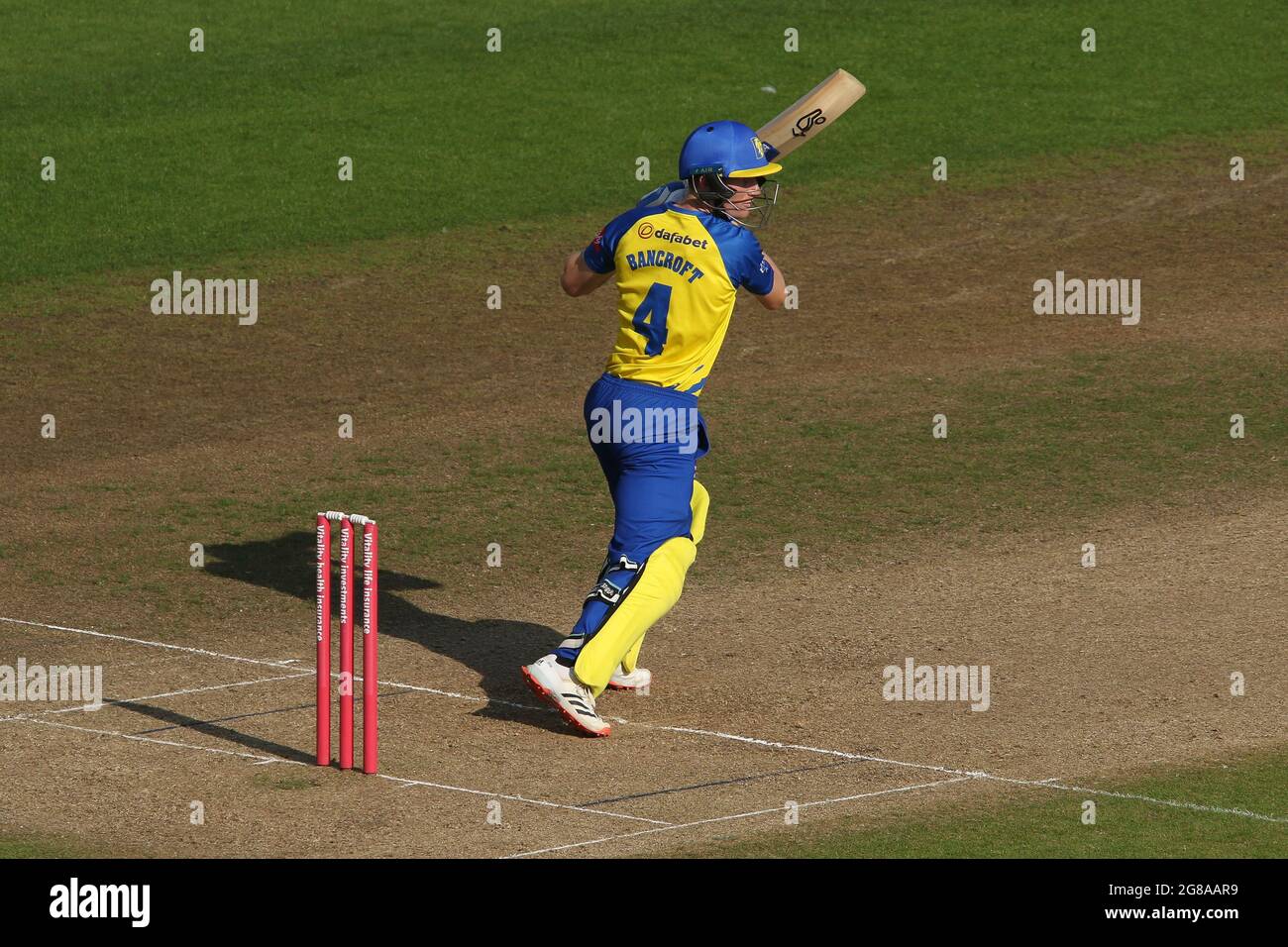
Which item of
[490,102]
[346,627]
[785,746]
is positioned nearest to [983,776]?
[785,746]

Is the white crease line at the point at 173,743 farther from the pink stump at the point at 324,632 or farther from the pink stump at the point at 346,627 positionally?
the pink stump at the point at 346,627

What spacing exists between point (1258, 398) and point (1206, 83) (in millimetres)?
9642

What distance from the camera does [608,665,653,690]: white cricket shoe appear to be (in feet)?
34.3

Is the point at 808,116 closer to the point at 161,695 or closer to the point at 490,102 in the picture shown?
the point at 161,695

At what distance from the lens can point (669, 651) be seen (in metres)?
11.1

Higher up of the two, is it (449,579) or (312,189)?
(312,189)

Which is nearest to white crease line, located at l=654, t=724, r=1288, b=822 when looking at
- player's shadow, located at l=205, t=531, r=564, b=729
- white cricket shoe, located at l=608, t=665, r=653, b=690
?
white cricket shoe, located at l=608, t=665, r=653, b=690

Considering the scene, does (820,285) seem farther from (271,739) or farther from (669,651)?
(271,739)

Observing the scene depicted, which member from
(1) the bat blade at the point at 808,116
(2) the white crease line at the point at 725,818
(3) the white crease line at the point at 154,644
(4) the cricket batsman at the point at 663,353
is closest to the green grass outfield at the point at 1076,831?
(2) the white crease line at the point at 725,818

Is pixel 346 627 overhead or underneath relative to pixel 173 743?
overhead

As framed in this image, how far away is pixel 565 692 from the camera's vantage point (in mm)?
9625

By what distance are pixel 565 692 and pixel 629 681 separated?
0.88 metres

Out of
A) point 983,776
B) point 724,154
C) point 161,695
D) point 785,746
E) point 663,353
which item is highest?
point 724,154

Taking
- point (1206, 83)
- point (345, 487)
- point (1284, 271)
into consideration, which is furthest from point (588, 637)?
point (1206, 83)
